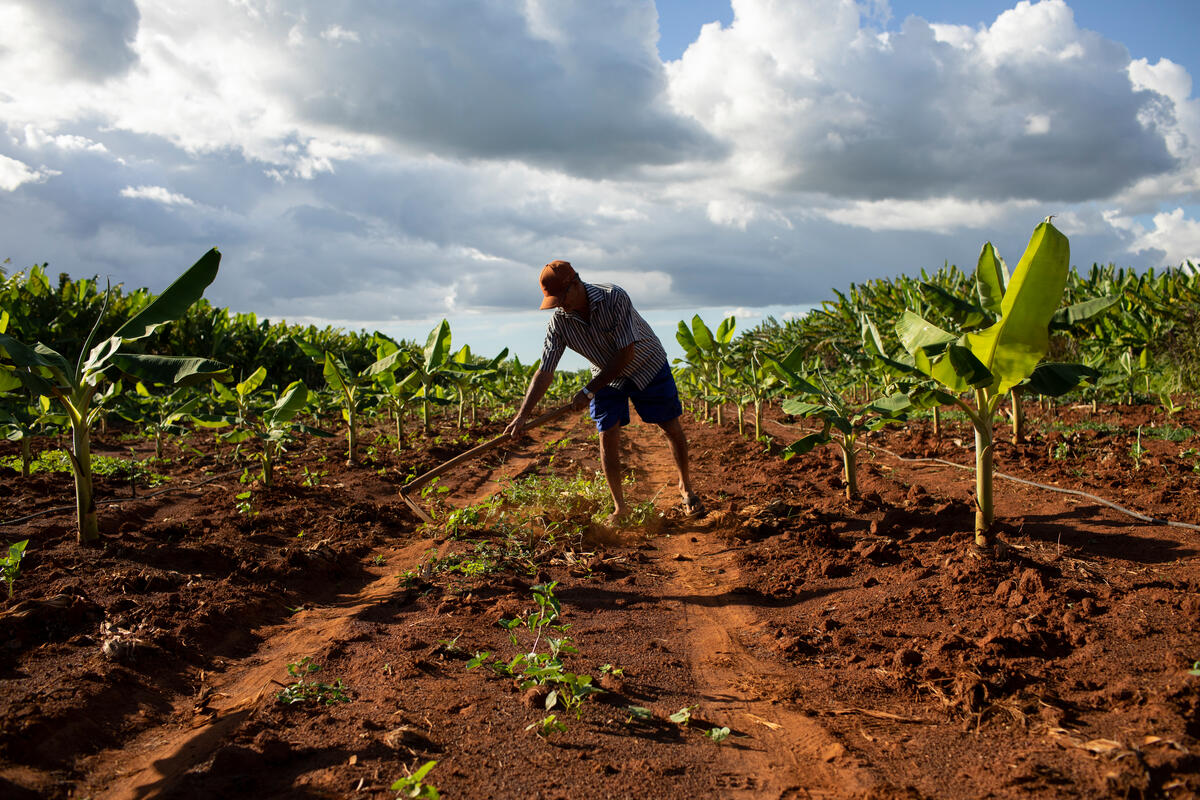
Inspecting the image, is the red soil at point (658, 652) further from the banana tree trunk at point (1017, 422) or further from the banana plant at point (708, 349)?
the banana plant at point (708, 349)

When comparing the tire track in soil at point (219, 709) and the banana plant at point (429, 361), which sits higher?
the banana plant at point (429, 361)

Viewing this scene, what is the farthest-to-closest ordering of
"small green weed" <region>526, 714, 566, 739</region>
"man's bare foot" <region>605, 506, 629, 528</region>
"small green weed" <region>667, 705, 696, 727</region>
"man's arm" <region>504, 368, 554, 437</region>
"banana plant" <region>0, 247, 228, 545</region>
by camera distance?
1. "man's bare foot" <region>605, 506, 629, 528</region>
2. "man's arm" <region>504, 368, 554, 437</region>
3. "banana plant" <region>0, 247, 228, 545</region>
4. "small green weed" <region>667, 705, 696, 727</region>
5. "small green weed" <region>526, 714, 566, 739</region>

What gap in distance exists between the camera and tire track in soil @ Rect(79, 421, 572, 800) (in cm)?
211

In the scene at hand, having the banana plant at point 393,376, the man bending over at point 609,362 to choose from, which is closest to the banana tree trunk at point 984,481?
the man bending over at point 609,362

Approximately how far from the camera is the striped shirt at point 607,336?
4.95m

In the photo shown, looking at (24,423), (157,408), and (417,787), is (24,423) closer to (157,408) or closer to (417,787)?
(157,408)

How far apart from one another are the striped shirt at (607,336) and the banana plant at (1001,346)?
183cm

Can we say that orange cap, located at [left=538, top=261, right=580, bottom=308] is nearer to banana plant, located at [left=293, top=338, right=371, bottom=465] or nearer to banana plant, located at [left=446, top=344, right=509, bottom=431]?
banana plant, located at [left=293, top=338, right=371, bottom=465]

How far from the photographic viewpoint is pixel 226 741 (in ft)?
7.34

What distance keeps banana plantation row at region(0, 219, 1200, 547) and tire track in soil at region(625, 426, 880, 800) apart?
1.21 metres

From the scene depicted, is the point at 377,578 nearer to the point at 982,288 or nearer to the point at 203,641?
the point at 203,641

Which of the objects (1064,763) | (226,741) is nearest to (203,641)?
(226,741)

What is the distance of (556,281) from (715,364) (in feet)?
24.2

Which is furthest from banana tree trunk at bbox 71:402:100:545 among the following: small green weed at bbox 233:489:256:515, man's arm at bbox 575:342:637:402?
man's arm at bbox 575:342:637:402
